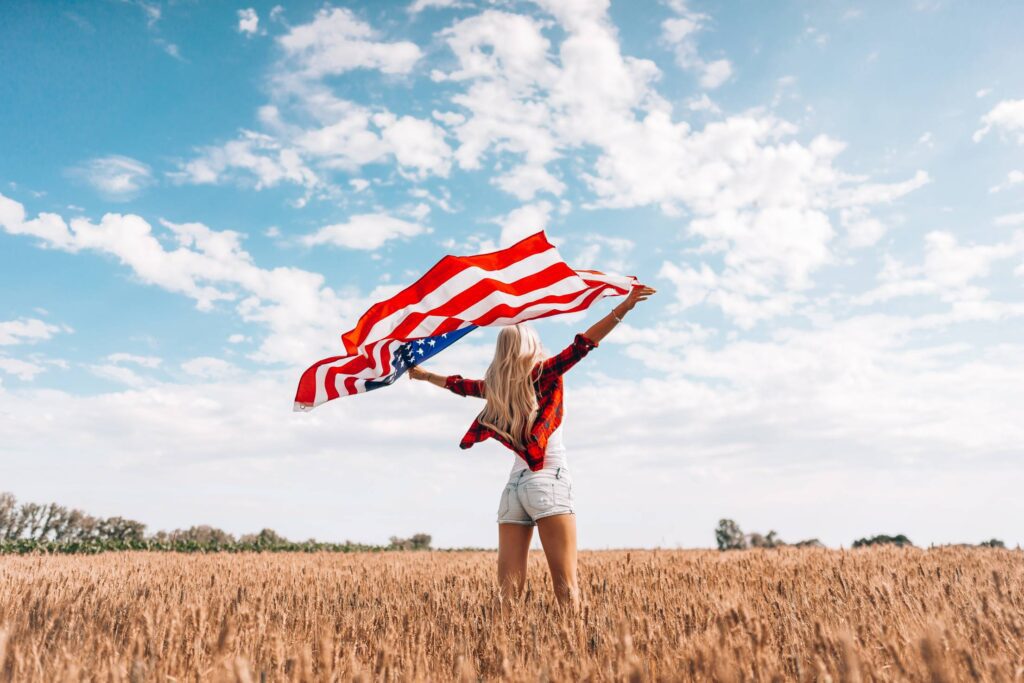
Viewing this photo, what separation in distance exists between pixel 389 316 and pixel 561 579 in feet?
9.86

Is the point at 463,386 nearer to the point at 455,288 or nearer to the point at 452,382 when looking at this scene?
the point at 452,382

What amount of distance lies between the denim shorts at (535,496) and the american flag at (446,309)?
1.75 m

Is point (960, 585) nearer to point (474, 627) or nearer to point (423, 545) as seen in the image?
point (474, 627)

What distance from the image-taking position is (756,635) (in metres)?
2.97

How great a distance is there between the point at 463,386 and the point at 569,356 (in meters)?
1.08

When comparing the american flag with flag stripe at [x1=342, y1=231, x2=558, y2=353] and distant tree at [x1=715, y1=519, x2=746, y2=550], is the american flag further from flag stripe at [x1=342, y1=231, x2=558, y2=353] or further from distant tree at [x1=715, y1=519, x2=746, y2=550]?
distant tree at [x1=715, y1=519, x2=746, y2=550]

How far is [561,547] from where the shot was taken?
16.4 ft

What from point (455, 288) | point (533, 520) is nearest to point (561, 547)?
point (533, 520)

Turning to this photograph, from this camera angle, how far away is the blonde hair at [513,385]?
17.0 ft

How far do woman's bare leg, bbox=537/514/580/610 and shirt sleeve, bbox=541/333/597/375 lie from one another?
3.61 ft

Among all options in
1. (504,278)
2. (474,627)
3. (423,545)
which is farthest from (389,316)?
(423,545)

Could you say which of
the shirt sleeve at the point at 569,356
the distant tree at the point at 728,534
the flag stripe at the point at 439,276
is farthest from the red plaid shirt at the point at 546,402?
the distant tree at the point at 728,534

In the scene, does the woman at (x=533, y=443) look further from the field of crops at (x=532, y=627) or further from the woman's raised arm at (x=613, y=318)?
the field of crops at (x=532, y=627)

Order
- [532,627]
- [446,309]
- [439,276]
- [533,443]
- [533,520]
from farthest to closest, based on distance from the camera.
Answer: [439,276] < [446,309] < [533,520] < [533,443] < [532,627]
